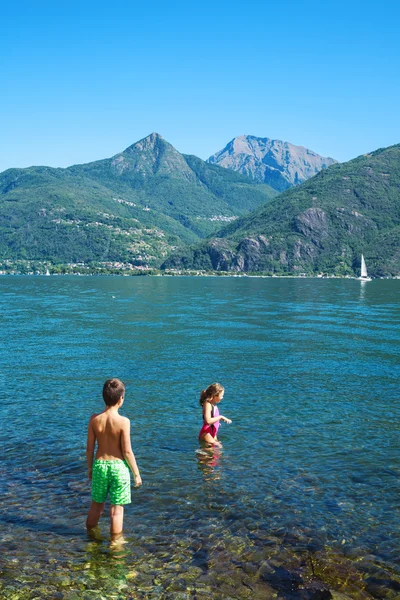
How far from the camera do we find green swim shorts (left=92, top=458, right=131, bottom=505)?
9367 mm

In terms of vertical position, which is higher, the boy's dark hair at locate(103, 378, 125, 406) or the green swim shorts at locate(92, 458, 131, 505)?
the boy's dark hair at locate(103, 378, 125, 406)

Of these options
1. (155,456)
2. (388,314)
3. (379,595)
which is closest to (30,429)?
(155,456)

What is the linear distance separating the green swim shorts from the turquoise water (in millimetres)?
1149

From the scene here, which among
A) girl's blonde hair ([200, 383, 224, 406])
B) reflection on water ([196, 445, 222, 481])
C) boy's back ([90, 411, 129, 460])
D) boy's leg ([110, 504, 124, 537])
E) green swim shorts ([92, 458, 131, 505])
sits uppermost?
boy's back ([90, 411, 129, 460])

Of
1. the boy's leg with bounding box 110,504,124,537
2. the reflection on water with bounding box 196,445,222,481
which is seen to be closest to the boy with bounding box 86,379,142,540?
the boy's leg with bounding box 110,504,124,537

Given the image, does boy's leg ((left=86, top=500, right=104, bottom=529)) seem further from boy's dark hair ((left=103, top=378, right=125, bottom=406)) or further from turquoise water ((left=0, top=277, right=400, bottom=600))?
boy's dark hair ((left=103, top=378, right=125, bottom=406))

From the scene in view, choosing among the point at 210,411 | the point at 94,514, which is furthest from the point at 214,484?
the point at 94,514

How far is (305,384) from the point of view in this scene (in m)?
25.7

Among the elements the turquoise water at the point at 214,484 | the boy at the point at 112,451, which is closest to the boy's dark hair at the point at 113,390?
the boy at the point at 112,451

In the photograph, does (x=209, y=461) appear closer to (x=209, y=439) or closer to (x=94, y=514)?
(x=209, y=439)

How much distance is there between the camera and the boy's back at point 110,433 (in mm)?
9117

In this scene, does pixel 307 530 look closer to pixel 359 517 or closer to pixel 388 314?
pixel 359 517

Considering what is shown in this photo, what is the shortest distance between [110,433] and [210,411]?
629 centimetres

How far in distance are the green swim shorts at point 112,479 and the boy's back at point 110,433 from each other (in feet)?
0.40
